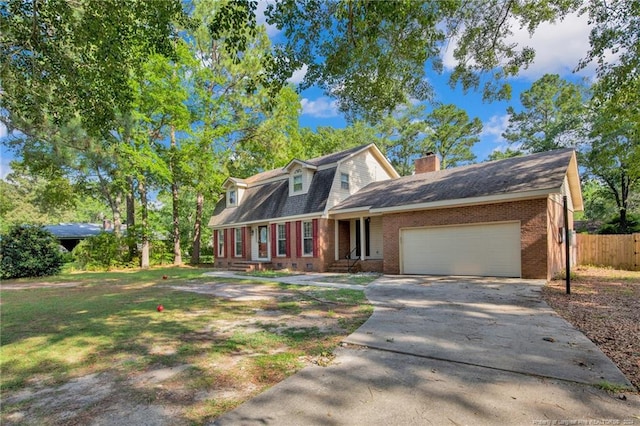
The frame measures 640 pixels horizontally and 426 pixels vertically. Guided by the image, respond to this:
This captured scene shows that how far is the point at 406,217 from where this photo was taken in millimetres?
13344

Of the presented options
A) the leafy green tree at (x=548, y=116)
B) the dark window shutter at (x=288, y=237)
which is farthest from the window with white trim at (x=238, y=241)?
the leafy green tree at (x=548, y=116)

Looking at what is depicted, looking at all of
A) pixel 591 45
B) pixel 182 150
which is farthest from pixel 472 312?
pixel 182 150

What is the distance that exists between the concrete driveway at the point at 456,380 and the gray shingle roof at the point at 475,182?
661 cm

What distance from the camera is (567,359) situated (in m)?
3.70

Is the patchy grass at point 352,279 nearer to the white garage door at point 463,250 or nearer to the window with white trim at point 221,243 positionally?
the white garage door at point 463,250

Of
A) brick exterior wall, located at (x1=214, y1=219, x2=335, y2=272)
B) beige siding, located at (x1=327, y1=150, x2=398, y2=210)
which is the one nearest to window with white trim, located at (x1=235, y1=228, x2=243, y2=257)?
brick exterior wall, located at (x1=214, y1=219, x2=335, y2=272)

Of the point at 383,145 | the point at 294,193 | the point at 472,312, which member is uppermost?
the point at 383,145

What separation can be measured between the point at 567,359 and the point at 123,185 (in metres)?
22.4

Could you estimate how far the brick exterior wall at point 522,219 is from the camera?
10.2m

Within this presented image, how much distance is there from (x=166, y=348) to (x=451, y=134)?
32739mm

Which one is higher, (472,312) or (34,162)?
(34,162)

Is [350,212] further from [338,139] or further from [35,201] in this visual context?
[35,201]

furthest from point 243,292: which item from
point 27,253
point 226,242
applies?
point 27,253

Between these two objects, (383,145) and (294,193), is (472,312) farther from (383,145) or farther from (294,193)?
(383,145)
